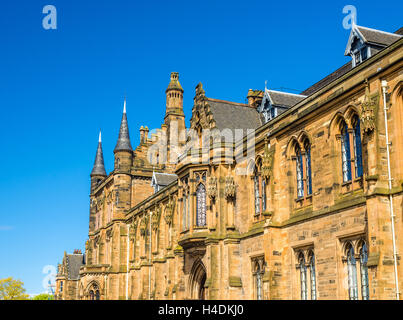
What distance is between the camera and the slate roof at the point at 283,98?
112 ft

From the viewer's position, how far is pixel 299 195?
89.2 ft

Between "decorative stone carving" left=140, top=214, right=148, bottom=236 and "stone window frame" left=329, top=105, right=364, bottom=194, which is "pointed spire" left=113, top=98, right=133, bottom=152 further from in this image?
"stone window frame" left=329, top=105, right=364, bottom=194

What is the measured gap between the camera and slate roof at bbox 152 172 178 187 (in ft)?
182

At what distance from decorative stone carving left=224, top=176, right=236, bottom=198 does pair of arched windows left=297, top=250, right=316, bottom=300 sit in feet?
24.1

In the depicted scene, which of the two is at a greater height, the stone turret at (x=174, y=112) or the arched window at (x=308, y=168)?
the stone turret at (x=174, y=112)

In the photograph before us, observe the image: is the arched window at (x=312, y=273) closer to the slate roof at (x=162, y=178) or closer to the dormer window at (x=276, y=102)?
the dormer window at (x=276, y=102)

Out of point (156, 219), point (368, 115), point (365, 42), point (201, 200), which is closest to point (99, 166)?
point (156, 219)

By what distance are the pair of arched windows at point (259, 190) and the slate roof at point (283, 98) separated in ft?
16.2

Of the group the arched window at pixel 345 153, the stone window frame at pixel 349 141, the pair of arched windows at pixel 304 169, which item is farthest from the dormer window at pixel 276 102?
the arched window at pixel 345 153

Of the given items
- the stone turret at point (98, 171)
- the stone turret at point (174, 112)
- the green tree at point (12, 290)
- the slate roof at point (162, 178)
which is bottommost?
the green tree at point (12, 290)

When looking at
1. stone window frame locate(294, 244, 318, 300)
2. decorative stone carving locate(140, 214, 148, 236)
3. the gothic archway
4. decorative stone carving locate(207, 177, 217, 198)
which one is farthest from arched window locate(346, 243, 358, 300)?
decorative stone carving locate(140, 214, 148, 236)
